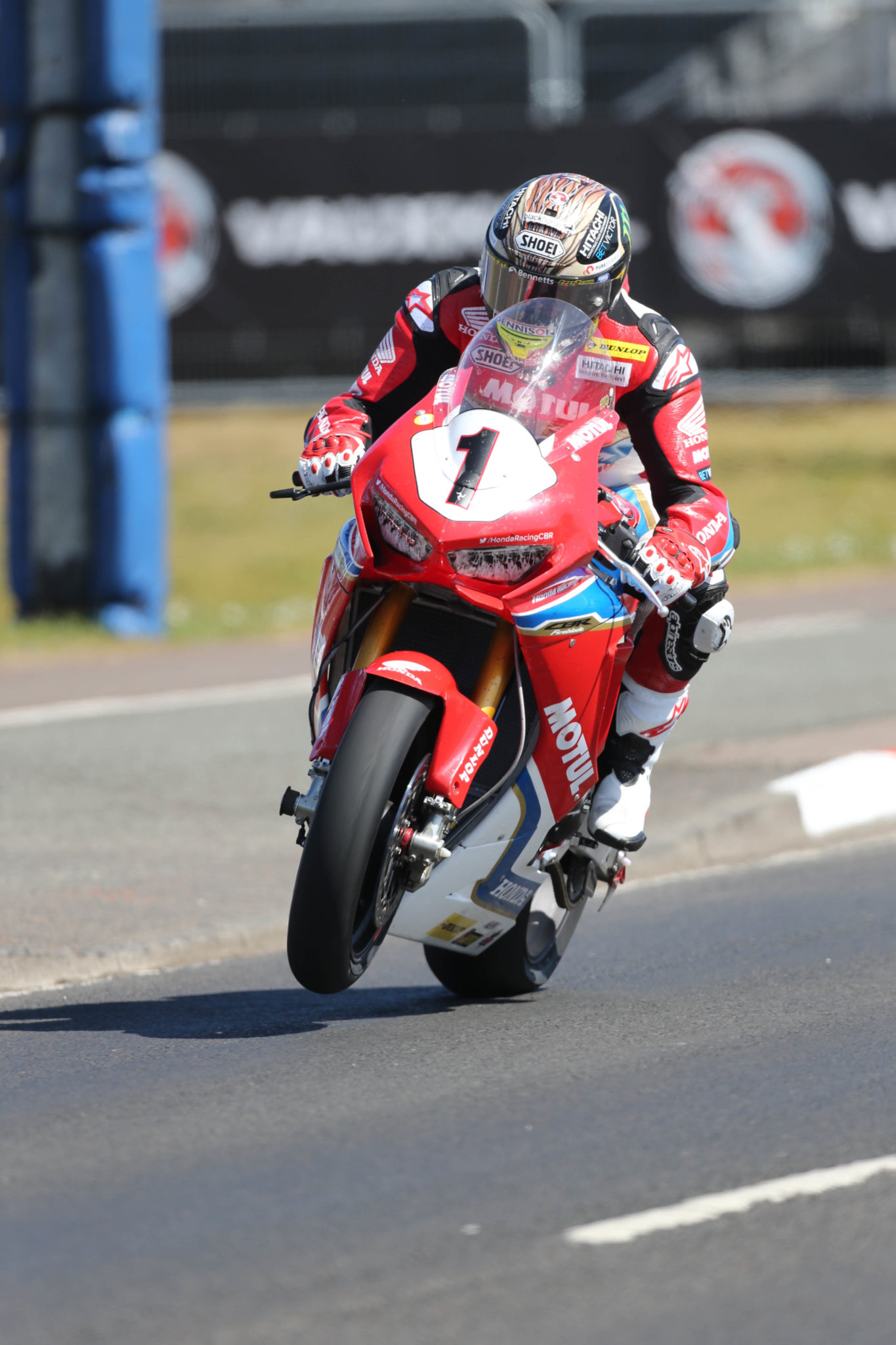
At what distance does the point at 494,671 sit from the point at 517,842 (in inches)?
18.3

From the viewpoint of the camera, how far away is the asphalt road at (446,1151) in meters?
3.38

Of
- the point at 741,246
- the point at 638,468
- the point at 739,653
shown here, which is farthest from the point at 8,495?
the point at 638,468

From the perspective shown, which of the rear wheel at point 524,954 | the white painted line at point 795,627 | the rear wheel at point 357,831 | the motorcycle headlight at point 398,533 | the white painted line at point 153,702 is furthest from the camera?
the white painted line at point 795,627

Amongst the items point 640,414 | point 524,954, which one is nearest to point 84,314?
point 524,954

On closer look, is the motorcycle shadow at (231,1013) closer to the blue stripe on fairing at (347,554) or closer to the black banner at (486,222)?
the blue stripe on fairing at (347,554)

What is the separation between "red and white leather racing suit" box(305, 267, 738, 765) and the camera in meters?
5.23

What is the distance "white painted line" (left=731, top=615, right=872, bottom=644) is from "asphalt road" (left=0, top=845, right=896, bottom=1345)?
262 inches

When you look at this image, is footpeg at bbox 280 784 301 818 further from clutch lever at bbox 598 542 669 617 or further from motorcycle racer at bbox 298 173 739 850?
clutch lever at bbox 598 542 669 617

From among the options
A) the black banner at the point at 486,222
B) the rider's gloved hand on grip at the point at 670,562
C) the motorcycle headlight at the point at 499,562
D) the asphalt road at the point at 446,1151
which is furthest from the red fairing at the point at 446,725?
the black banner at the point at 486,222

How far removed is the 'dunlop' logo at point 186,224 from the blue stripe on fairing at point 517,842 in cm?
1474

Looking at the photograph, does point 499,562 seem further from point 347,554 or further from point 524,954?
point 524,954

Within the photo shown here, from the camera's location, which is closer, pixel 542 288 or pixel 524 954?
pixel 542 288

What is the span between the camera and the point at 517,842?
5148mm

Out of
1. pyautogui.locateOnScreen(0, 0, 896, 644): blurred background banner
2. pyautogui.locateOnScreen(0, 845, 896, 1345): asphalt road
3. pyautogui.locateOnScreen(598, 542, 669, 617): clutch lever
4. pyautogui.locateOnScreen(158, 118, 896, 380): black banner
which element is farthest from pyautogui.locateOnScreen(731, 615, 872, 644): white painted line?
pyautogui.locateOnScreen(598, 542, 669, 617): clutch lever
